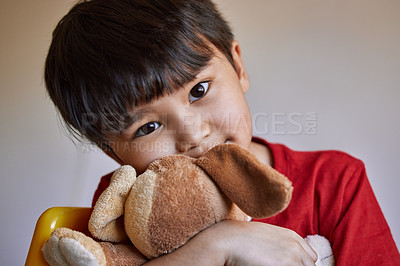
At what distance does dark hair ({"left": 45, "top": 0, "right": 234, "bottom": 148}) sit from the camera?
581 mm

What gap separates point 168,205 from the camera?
17.0 inches

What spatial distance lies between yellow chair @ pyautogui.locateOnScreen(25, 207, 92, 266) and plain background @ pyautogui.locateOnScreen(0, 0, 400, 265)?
613 mm

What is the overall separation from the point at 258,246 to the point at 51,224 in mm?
349

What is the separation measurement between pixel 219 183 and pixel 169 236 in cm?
10

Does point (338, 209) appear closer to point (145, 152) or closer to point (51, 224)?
point (145, 152)

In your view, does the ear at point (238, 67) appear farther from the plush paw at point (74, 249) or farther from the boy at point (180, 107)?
the plush paw at point (74, 249)

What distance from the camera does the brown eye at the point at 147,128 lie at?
626mm

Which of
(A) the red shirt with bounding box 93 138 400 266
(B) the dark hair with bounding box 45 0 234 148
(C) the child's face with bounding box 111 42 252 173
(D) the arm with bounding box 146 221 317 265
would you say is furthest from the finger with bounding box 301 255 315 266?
(B) the dark hair with bounding box 45 0 234 148

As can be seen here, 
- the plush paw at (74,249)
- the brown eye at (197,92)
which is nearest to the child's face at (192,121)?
the brown eye at (197,92)

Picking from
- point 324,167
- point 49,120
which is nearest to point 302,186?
point 324,167

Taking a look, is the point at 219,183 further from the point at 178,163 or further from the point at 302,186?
the point at 302,186

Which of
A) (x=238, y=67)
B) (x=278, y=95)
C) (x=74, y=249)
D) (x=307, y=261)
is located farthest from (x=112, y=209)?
(x=278, y=95)

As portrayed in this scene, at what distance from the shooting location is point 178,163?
47 centimetres

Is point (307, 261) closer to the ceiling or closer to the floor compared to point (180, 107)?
closer to the floor
